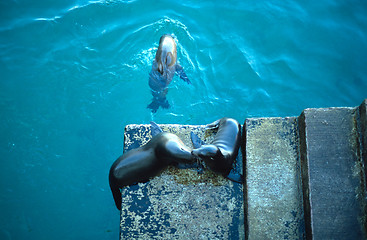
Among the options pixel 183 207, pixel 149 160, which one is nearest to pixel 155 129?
pixel 149 160

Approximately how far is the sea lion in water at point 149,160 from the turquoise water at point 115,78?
2.19 meters

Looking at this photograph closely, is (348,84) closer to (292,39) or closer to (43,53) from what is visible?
(292,39)

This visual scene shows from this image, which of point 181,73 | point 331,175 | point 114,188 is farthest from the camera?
point 181,73

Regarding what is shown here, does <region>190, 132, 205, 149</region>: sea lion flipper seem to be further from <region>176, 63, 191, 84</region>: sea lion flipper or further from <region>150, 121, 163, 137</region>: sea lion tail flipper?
<region>176, 63, 191, 84</region>: sea lion flipper

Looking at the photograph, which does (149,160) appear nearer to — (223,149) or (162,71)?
(223,149)

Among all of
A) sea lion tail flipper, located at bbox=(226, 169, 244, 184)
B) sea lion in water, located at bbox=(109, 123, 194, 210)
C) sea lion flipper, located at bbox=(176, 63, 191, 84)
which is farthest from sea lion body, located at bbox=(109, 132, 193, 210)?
sea lion flipper, located at bbox=(176, 63, 191, 84)

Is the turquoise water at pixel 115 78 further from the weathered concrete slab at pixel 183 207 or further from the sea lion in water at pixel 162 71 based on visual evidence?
the weathered concrete slab at pixel 183 207

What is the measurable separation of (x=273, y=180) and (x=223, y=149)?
0.75 meters

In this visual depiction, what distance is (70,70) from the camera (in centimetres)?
690

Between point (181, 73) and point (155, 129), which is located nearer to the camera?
point (155, 129)

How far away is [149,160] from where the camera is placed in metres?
4.06

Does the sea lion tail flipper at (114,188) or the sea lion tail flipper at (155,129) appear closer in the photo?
the sea lion tail flipper at (114,188)

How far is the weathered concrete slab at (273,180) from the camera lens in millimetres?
3721

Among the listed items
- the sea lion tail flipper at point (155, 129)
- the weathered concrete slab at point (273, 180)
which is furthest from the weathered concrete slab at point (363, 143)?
the sea lion tail flipper at point (155, 129)
